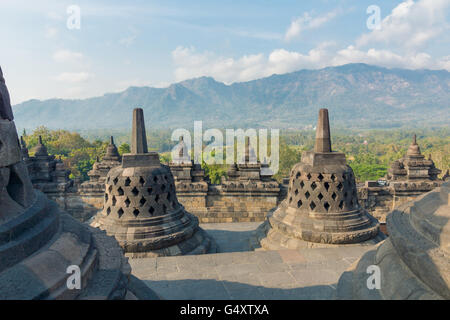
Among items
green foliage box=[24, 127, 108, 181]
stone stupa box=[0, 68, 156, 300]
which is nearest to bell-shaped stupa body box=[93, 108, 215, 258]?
stone stupa box=[0, 68, 156, 300]

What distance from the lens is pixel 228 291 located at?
4.62 meters

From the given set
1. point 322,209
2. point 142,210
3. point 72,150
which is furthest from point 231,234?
point 72,150

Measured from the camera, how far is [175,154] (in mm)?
12664

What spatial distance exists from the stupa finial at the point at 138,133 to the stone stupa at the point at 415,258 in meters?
5.39

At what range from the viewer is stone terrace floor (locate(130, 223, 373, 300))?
179 inches

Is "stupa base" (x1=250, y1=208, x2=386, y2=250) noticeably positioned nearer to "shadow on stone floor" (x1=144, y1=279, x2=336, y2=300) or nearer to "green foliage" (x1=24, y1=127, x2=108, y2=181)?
"shadow on stone floor" (x1=144, y1=279, x2=336, y2=300)

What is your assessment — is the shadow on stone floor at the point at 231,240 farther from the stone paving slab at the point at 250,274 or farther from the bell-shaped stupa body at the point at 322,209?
the stone paving slab at the point at 250,274

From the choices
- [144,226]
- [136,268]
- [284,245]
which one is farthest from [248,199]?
[136,268]

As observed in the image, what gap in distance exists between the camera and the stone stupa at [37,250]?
89.8 inches

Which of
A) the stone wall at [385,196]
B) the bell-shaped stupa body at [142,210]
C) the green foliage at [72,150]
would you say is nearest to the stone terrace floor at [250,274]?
the bell-shaped stupa body at [142,210]

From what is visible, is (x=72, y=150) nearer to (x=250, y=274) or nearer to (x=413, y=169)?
(x=413, y=169)

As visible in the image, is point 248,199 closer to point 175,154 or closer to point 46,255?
point 175,154

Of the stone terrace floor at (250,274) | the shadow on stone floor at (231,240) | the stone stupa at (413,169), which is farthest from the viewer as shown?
the stone stupa at (413,169)

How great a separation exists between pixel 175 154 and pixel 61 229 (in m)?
9.62
